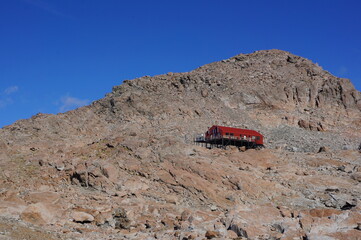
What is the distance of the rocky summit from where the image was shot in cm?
2769

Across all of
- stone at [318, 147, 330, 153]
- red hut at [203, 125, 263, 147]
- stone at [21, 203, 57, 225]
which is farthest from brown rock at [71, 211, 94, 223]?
stone at [318, 147, 330, 153]

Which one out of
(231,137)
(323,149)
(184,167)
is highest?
(231,137)

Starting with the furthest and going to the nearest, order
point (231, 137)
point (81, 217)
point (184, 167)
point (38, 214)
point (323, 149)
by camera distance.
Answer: point (231, 137) → point (323, 149) → point (184, 167) → point (81, 217) → point (38, 214)

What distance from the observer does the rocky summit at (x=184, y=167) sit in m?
27.7

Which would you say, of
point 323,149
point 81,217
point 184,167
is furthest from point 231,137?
point 81,217

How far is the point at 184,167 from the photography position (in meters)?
37.0

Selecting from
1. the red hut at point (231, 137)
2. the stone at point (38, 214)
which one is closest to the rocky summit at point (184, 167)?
the stone at point (38, 214)

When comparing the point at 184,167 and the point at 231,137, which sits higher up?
the point at 231,137

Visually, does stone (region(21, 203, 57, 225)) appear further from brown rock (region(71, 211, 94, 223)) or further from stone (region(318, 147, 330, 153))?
stone (region(318, 147, 330, 153))

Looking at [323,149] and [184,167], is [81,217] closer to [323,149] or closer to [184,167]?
[184,167]

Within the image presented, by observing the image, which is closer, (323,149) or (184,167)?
(184,167)

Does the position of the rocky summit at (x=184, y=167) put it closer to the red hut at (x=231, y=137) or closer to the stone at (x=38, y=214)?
the stone at (x=38, y=214)

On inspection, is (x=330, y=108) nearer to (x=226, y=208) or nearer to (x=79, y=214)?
(x=226, y=208)

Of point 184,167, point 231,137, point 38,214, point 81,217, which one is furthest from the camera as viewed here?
point 231,137
